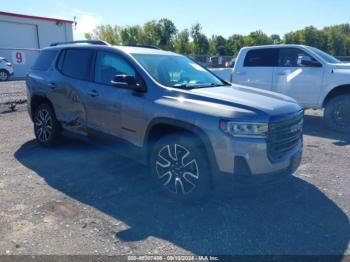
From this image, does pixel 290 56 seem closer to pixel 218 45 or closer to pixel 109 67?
pixel 109 67

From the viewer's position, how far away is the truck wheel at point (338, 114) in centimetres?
812

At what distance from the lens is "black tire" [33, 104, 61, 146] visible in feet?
20.5

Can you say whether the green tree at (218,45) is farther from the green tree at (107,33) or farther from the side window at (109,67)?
the side window at (109,67)

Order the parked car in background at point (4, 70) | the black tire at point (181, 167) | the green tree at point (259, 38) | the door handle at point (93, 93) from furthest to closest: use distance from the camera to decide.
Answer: the green tree at point (259, 38) < the parked car in background at point (4, 70) < the door handle at point (93, 93) < the black tire at point (181, 167)

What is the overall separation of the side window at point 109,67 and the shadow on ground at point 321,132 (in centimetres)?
460

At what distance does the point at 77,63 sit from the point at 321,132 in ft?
18.6

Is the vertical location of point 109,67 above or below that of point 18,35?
below

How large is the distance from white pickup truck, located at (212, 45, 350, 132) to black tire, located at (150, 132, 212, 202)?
5361 mm

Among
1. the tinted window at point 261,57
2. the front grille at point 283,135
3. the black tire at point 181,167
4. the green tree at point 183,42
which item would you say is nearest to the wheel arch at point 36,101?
the black tire at point 181,167

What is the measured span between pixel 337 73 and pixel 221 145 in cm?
565

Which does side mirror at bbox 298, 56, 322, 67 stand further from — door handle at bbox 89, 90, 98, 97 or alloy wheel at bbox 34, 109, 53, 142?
alloy wheel at bbox 34, 109, 53, 142

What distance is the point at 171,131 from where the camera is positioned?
4.39 meters

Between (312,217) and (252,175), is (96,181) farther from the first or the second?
(312,217)

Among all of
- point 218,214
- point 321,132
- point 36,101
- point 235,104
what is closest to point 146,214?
point 218,214
